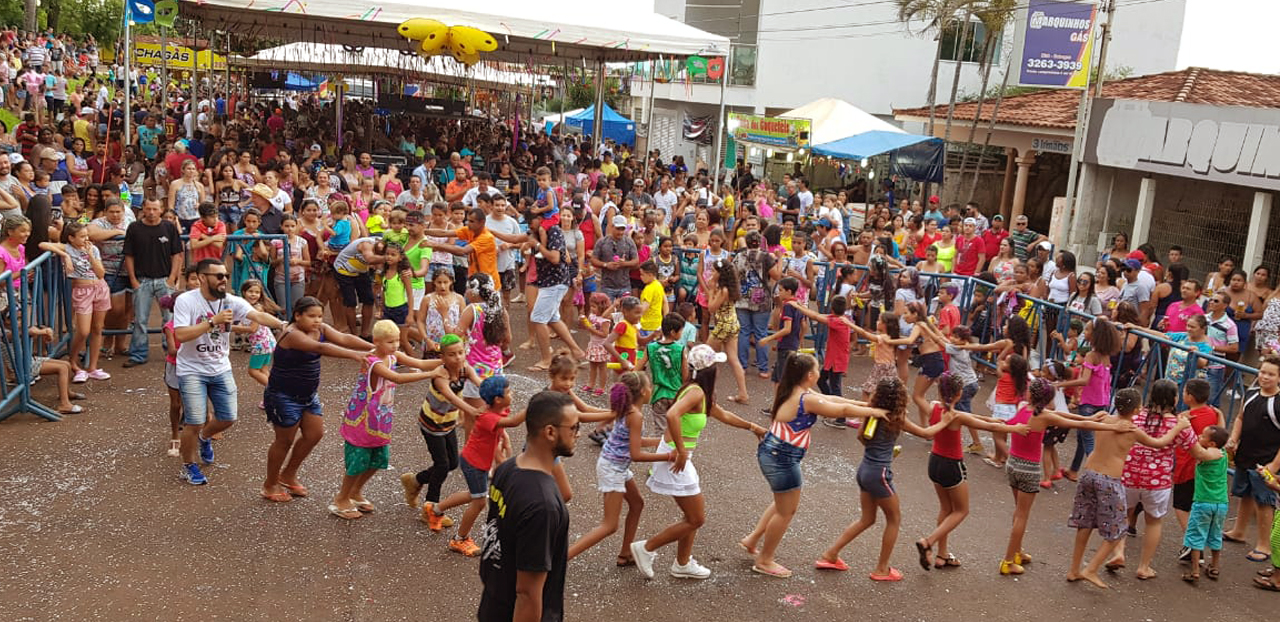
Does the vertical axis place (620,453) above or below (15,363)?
above

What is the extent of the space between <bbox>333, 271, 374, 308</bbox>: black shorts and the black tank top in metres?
3.86

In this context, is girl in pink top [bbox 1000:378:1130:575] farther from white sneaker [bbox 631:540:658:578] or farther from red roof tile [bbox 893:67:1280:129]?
red roof tile [bbox 893:67:1280:129]

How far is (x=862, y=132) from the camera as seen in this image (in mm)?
21344

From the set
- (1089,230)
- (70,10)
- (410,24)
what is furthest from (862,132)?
(70,10)

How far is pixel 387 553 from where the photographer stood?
19.9 ft

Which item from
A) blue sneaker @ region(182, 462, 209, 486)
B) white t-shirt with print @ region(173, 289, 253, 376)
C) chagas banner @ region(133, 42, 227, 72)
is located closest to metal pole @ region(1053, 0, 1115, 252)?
white t-shirt with print @ region(173, 289, 253, 376)

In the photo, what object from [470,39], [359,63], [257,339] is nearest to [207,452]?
[257,339]

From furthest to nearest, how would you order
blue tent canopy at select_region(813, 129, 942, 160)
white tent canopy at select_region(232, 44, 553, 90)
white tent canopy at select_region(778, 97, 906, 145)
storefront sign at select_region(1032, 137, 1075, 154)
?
1. white tent canopy at select_region(232, 44, 553, 90)
2. white tent canopy at select_region(778, 97, 906, 145)
3. storefront sign at select_region(1032, 137, 1075, 154)
4. blue tent canopy at select_region(813, 129, 942, 160)

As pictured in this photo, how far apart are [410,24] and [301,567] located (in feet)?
36.9

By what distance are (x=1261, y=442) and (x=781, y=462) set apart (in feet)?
11.6

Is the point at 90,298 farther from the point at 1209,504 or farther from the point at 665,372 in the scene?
the point at 1209,504

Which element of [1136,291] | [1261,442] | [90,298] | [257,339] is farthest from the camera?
[1136,291]

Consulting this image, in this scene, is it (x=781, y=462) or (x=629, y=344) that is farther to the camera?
(x=629, y=344)

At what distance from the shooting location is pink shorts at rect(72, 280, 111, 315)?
8.49 m
